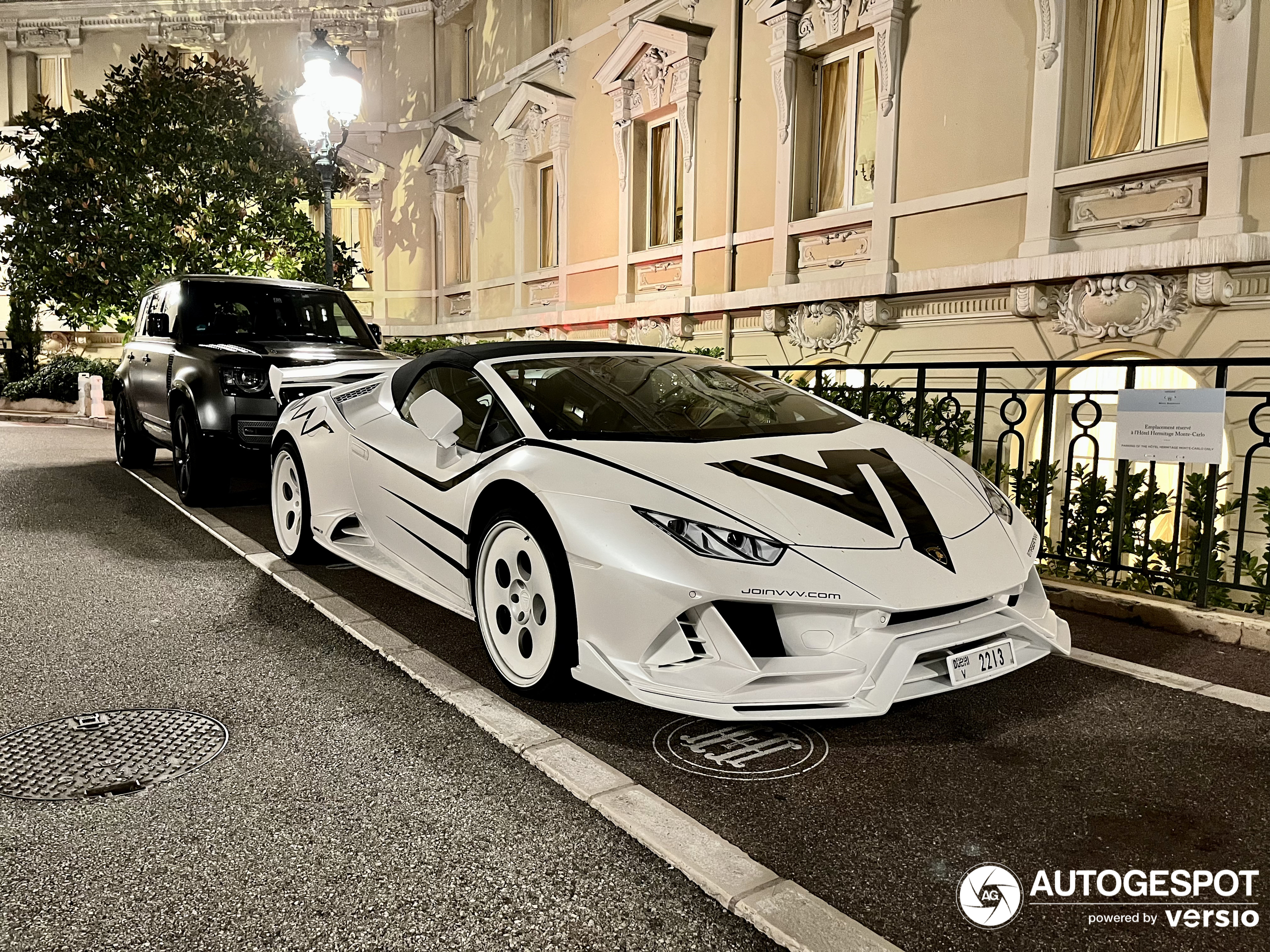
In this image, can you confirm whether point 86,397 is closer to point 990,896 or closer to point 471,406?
point 471,406

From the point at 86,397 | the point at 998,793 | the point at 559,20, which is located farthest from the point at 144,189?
the point at 998,793

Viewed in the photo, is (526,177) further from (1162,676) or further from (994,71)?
(1162,676)

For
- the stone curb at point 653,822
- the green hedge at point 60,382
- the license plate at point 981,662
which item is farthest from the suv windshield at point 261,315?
the green hedge at point 60,382

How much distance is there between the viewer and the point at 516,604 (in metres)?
4.09

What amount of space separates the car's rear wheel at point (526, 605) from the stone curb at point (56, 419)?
1766 centimetres

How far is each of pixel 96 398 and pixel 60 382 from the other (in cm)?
288

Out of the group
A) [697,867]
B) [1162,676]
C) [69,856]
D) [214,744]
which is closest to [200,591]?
[214,744]

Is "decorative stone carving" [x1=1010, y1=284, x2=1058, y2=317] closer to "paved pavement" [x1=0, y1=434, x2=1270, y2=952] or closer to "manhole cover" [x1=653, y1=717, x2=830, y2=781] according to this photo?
"paved pavement" [x1=0, y1=434, x2=1270, y2=952]

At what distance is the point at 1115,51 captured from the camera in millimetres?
9398

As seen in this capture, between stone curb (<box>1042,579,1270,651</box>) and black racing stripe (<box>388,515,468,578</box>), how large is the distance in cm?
338

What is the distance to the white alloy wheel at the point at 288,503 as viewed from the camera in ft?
21.0

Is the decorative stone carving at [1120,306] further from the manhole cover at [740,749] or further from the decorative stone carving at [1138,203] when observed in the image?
the manhole cover at [740,749]

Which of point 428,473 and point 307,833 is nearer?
point 307,833

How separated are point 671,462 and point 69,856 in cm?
229
